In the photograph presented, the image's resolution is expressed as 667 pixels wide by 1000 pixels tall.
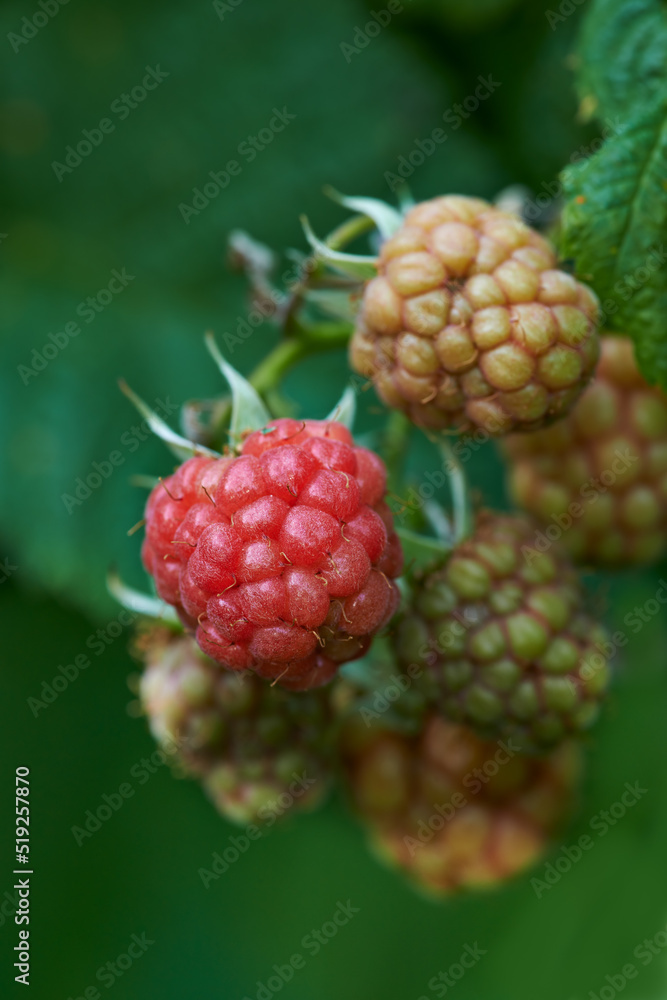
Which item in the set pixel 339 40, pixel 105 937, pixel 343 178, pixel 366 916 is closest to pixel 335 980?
pixel 366 916

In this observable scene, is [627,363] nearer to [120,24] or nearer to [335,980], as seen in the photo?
[120,24]
